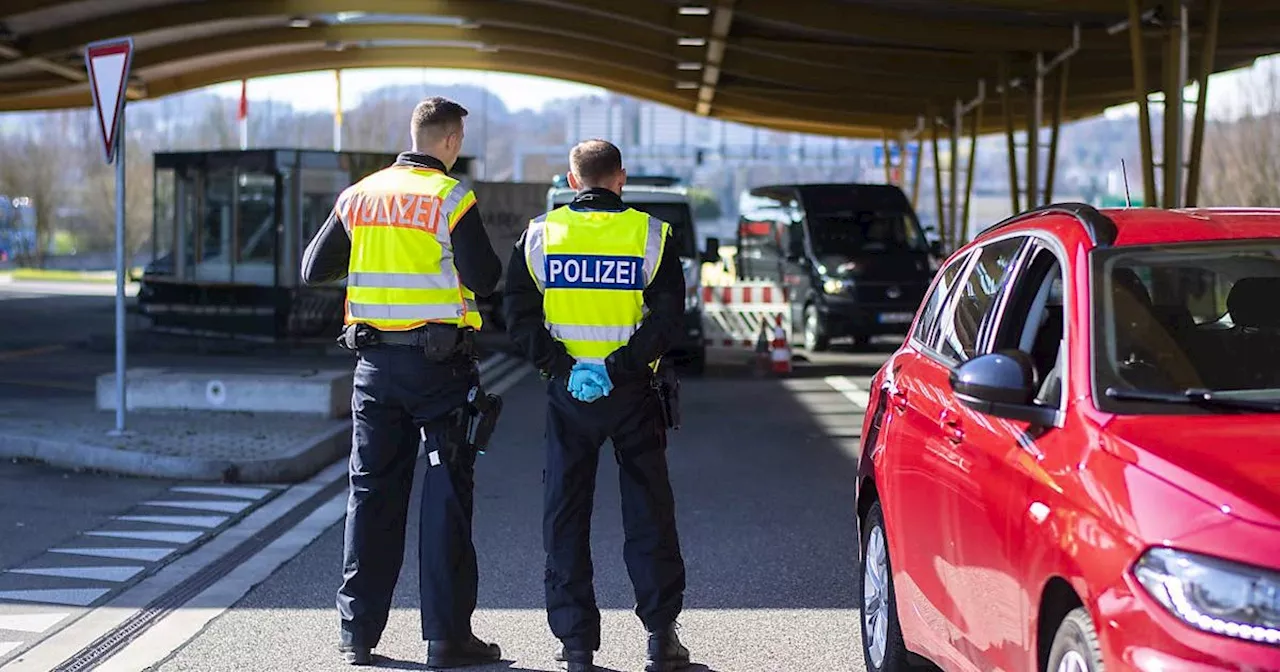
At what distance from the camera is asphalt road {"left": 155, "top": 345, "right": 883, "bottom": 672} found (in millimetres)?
6984

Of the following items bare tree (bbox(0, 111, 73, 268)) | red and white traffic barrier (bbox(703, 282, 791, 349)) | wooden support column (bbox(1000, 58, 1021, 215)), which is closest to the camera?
red and white traffic barrier (bbox(703, 282, 791, 349))

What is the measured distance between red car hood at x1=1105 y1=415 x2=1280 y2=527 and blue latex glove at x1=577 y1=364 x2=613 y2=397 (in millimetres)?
2488

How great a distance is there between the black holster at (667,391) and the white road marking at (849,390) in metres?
11.6

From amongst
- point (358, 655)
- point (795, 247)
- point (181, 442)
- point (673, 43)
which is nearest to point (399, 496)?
point (358, 655)

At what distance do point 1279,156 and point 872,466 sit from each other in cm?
5819

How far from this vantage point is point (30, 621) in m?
7.48

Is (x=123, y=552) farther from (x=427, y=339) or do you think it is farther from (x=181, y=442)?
(x=181, y=442)

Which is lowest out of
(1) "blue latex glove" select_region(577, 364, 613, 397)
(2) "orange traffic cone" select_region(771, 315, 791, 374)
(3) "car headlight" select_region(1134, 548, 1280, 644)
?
(2) "orange traffic cone" select_region(771, 315, 791, 374)

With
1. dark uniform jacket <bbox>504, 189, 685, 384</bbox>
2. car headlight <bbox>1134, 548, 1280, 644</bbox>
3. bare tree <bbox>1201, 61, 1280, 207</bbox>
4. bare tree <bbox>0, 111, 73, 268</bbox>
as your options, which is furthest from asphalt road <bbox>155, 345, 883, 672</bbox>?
bare tree <bbox>0, 111, 73, 268</bbox>

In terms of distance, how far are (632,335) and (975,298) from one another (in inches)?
52.6

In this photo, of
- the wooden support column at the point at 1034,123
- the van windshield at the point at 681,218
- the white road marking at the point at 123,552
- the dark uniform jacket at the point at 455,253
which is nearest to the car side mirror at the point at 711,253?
the van windshield at the point at 681,218

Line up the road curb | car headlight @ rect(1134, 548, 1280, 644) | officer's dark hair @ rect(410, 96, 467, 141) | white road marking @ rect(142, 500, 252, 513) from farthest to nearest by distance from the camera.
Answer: the road curb < white road marking @ rect(142, 500, 252, 513) < officer's dark hair @ rect(410, 96, 467, 141) < car headlight @ rect(1134, 548, 1280, 644)

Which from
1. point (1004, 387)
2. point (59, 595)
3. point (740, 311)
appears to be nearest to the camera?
point (1004, 387)

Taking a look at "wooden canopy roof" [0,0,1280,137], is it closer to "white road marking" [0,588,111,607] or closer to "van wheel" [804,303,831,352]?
"van wheel" [804,303,831,352]
